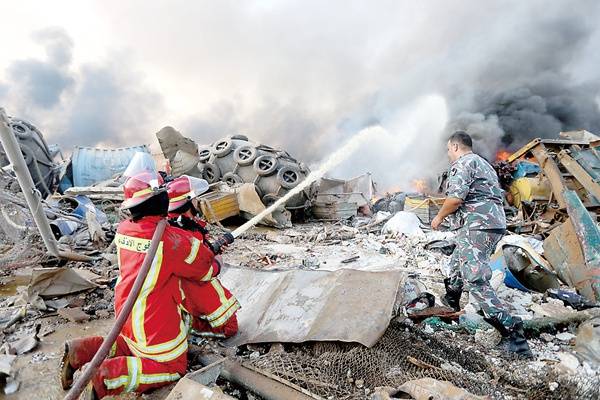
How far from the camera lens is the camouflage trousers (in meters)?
3.17

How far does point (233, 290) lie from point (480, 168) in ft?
8.26

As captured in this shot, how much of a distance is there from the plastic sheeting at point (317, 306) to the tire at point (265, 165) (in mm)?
6194

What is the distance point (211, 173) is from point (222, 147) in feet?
2.75

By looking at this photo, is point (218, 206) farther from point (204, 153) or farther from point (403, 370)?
point (403, 370)

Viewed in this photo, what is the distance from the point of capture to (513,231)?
790 centimetres

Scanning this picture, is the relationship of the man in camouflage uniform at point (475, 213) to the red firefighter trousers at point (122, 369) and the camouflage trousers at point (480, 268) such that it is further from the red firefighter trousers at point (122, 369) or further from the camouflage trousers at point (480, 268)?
the red firefighter trousers at point (122, 369)

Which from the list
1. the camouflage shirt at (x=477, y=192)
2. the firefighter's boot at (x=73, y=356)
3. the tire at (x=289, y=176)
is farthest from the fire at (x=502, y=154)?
the firefighter's boot at (x=73, y=356)

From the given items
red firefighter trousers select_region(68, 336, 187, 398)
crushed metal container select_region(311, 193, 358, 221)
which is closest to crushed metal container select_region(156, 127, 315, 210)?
crushed metal container select_region(311, 193, 358, 221)

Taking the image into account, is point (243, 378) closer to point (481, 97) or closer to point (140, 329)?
point (140, 329)

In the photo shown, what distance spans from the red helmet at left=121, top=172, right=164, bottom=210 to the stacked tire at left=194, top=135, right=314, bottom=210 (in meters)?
6.94

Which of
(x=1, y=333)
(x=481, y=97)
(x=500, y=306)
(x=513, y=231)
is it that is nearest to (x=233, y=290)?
(x=1, y=333)

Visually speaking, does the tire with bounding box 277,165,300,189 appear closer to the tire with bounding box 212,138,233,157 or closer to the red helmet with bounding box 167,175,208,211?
the tire with bounding box 212,138,233,157

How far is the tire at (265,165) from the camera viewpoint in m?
9.76

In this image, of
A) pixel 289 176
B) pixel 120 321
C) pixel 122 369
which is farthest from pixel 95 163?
pixel 120 321
